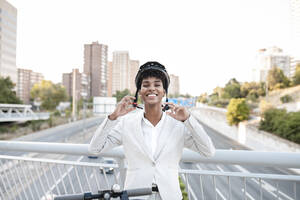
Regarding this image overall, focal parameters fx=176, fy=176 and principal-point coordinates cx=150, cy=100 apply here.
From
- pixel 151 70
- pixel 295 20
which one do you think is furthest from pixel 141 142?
pixel 295 20

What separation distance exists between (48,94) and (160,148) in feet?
105

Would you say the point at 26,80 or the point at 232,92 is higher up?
the point at 26,80

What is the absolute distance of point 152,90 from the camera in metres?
0.90

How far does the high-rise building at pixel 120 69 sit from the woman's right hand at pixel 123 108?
11.3 meters

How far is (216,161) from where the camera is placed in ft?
3.41

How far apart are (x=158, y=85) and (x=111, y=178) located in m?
0.80

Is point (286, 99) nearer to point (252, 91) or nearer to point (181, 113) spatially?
point (252, 91)

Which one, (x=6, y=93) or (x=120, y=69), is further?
(x=6, y=93)

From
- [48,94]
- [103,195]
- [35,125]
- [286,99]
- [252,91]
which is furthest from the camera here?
[48,94]

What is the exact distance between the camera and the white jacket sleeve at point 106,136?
2.98 feet

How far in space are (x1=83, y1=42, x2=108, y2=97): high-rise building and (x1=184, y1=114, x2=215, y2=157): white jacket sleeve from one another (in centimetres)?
1521

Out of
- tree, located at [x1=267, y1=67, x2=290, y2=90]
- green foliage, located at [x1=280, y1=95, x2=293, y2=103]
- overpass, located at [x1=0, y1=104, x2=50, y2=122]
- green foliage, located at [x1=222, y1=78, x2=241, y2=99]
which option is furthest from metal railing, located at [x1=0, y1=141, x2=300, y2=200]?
tree, located at [x1=267, y1=67, x2=290, y2=90]

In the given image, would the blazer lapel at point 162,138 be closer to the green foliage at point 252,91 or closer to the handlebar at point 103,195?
the handlebar at point 103,195

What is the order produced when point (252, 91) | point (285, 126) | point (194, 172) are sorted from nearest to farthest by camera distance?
point (194, 172)
point (285, 126)
point (252, 91)
